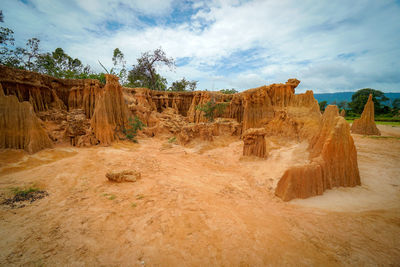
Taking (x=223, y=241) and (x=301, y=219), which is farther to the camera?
(x=301, y=219)

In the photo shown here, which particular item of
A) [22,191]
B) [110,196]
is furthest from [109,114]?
[110,196]

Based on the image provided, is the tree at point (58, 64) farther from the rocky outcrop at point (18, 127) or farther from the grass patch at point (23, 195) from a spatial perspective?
the grass patch at point (23, 195)

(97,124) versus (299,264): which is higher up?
(97,124)

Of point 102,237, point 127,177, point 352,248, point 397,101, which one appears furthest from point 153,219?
point 397,101

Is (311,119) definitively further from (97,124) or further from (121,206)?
(97,124)

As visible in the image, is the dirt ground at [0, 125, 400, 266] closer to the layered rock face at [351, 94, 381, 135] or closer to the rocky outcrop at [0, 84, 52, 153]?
the rocky outcrop at [0, 84, 52, 153]

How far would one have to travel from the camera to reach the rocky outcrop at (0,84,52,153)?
6.23 meters

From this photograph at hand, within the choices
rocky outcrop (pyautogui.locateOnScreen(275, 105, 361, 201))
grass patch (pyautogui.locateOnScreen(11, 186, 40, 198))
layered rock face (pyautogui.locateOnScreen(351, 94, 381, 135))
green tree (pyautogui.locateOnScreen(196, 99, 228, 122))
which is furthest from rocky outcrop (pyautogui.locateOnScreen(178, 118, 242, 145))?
layered rock face (pyautogui.locateOnScreen(351, 94, 381, 135))

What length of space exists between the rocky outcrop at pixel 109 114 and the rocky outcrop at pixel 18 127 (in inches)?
99.5

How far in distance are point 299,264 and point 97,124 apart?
10.4 m

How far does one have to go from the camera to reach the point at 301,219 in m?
Result: 3.24

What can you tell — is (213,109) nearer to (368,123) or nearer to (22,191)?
(22,191)

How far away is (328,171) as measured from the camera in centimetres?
457

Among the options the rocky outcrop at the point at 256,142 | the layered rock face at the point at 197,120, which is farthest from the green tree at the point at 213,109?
the rocky outcrop at the point at 256,142
